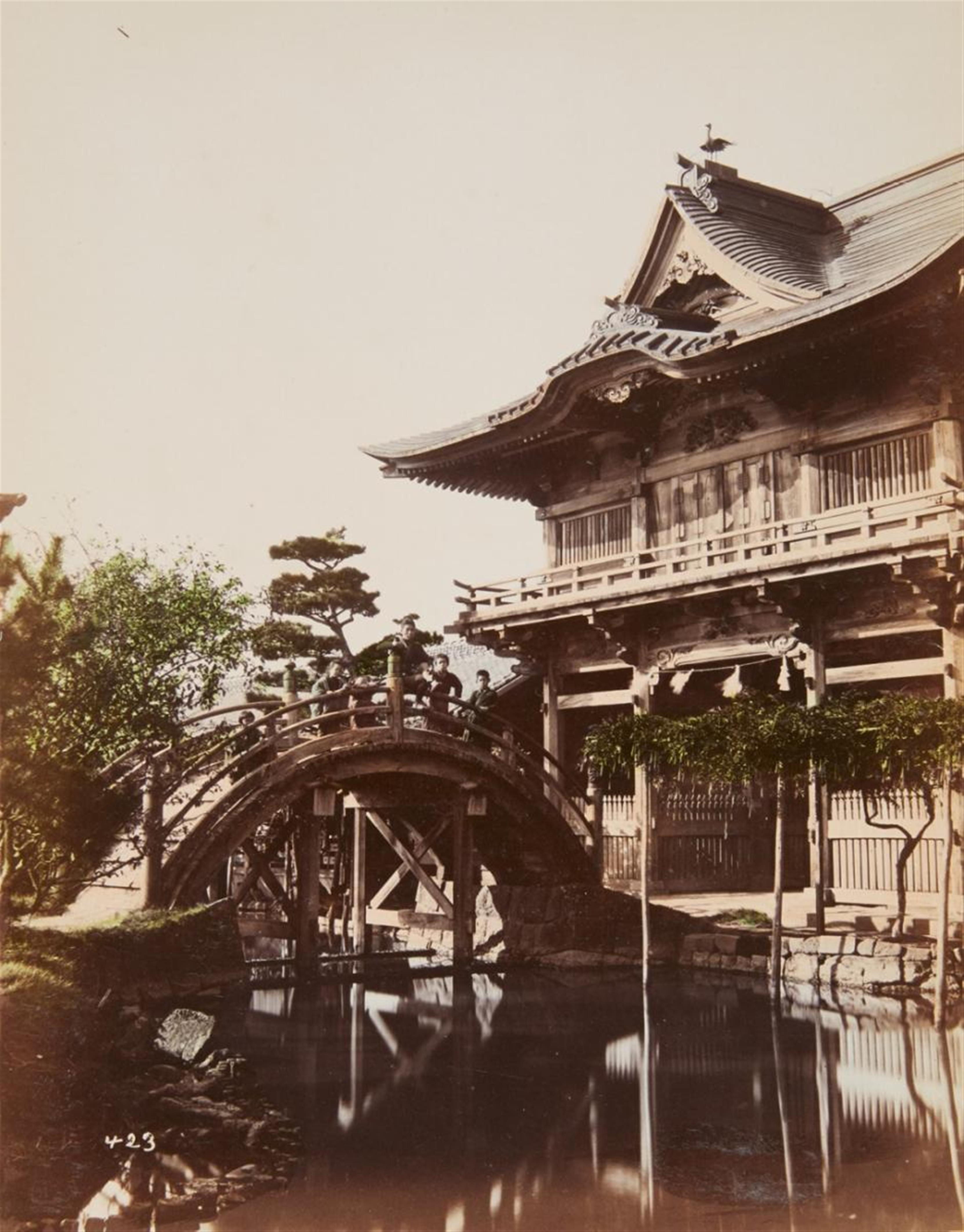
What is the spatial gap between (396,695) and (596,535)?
7104 millimetres

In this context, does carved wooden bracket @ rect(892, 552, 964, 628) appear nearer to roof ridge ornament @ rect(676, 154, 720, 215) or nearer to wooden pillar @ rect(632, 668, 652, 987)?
wooden pillar @ rect(632, 668, 652, 987)

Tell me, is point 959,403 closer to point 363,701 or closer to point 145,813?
point 363,701

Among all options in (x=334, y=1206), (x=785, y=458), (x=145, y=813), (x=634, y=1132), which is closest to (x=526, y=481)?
(x=785, y=458)

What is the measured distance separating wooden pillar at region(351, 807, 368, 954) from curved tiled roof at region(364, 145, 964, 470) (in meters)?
7.08

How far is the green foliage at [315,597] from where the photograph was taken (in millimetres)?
27797

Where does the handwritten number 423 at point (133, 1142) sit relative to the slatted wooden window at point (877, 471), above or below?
below

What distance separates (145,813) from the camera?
46.2 ft

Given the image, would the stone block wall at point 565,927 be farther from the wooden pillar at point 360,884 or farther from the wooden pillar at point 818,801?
the wooden pillar at point 818,801

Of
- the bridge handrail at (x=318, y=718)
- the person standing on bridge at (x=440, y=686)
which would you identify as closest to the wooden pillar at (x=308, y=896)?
the bridge handrail at (x=318, y=718)

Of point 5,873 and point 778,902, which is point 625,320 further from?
point 5,873

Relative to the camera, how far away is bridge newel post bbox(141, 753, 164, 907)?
46.1 ft

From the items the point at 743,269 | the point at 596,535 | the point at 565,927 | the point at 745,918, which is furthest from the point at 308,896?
the point at 743,269

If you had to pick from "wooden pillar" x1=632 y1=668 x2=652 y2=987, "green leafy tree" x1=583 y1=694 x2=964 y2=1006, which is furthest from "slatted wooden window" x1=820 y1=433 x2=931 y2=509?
"wooden pillar" x1=632 y1=668 x2=652 y2=987

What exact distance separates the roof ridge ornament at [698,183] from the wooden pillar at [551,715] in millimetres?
8420
